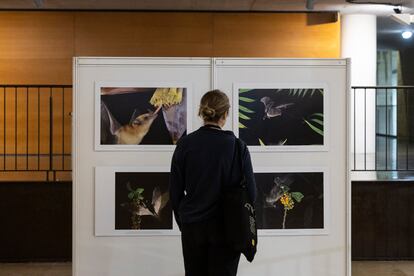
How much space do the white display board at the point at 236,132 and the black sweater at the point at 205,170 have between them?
3.49 feet

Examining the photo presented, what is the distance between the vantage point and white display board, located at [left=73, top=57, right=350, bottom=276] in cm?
404

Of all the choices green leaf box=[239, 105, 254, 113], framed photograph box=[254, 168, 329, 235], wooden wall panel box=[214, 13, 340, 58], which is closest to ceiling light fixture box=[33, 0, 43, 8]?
wooden wall panel box=[214, 13, 340, 58]

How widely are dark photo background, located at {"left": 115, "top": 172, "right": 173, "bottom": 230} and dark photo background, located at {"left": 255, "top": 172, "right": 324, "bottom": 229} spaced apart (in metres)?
0.67

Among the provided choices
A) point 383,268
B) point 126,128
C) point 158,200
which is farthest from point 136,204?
point 383,268

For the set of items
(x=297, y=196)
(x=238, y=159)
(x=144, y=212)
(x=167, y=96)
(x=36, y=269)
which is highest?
(x=167, y=96)

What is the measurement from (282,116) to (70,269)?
2807 mm

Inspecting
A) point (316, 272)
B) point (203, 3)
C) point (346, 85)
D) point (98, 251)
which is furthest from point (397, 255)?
point (203, 3)

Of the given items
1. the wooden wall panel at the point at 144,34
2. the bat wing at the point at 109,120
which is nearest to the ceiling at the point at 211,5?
the wooden wall panel at the point at 144,34

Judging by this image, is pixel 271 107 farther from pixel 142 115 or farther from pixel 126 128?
pixel 126 128

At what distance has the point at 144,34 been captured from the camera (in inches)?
348

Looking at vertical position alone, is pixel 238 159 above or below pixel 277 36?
below

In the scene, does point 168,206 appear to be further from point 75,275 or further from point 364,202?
point 364,202

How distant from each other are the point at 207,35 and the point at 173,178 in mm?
6119

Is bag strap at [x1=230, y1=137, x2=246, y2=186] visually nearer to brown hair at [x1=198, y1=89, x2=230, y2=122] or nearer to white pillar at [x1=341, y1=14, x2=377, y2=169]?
brown hair at [x1=198, y1=89, x2=230, y2=122]
